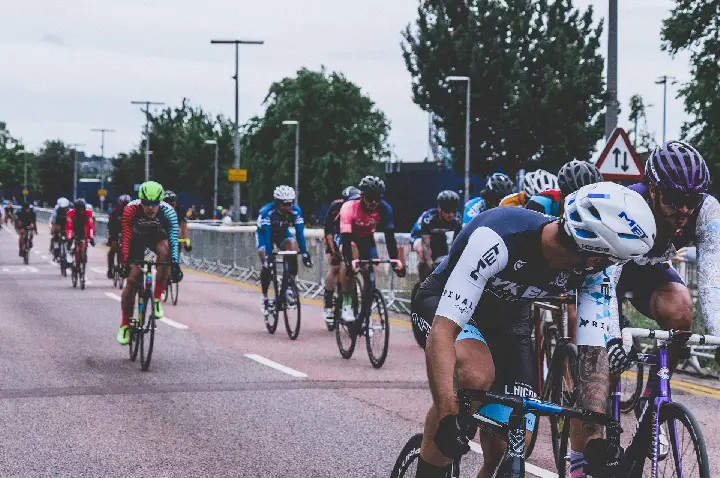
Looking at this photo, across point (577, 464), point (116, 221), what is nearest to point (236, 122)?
point (116, 221)

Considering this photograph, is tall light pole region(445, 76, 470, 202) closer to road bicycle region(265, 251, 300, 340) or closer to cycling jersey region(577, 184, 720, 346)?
road bicycle region(265, 251, 300, 340)

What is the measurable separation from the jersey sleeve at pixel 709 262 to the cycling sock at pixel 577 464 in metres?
0.81

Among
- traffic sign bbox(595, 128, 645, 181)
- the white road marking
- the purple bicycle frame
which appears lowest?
the white road marking

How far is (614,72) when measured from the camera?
16.0 metres

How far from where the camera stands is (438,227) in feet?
43.2

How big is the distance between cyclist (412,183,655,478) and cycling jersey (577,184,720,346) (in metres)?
0.12

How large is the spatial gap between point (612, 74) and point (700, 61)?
2591 cm

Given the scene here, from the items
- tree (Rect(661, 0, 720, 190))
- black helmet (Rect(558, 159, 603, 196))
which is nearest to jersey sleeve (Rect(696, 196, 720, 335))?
black helmet (Rect(558, 159, 603, 196))

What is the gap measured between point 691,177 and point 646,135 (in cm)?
8564

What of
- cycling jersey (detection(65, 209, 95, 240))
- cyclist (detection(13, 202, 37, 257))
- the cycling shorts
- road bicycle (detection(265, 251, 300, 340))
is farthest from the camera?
cyclist (detection(13, 202, 37, 257))

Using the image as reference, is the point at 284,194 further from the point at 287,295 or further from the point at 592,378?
the point at 592,378

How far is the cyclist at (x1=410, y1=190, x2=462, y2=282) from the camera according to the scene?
12.9m

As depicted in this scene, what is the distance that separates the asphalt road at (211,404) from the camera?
22.9 ft

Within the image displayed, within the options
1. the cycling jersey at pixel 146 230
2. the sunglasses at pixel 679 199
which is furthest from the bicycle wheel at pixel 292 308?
the sunglasses at pixel 679 199
